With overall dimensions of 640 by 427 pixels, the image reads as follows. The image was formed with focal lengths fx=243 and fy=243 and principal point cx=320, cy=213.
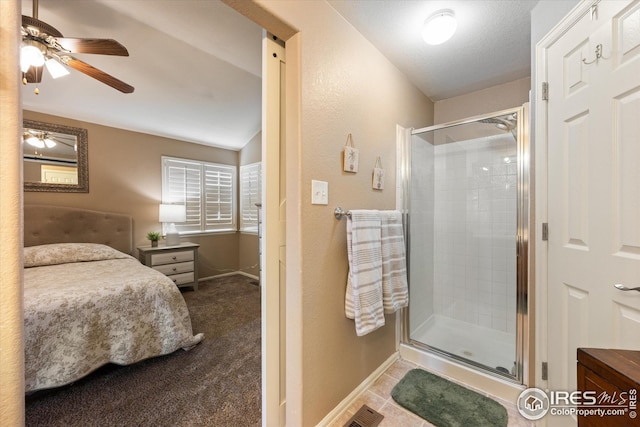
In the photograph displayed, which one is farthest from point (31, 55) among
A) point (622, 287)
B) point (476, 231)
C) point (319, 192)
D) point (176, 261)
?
point (476, 231)

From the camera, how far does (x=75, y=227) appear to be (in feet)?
9.86

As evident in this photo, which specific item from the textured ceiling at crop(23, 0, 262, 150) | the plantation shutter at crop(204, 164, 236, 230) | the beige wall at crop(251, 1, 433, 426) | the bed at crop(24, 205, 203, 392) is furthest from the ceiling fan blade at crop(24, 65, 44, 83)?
the plantation shutter at crop(204, 164, 236, 230)

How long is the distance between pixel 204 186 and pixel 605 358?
4604mm

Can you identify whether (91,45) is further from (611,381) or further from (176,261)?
(611,381)

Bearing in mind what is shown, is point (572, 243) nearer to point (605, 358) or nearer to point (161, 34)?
point (605, 358)

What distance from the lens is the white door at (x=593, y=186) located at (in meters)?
0.97

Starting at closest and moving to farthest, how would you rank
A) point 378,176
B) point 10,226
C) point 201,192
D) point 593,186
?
point 10,226 → point 593,186 → point 378,176 → point 201,192

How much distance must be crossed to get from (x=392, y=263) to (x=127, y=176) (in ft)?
12.4

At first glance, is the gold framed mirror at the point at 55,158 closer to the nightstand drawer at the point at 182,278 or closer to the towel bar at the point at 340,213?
the nightstand drawer at the point at 182,278

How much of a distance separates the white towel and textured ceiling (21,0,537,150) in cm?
126

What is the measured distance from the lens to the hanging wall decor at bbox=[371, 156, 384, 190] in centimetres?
178

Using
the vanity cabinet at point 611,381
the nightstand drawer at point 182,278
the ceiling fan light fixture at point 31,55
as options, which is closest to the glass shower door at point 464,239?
the vanity cabinet at point 611,381

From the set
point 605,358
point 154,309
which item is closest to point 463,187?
point 605,358

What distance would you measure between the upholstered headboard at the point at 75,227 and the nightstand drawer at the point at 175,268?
1.77 ft
